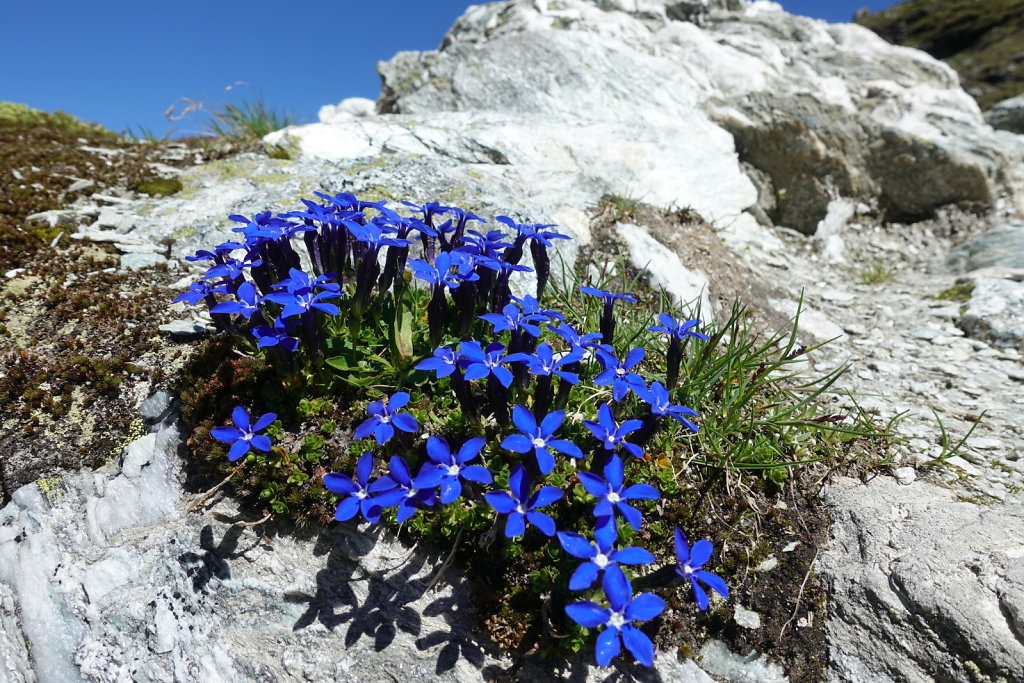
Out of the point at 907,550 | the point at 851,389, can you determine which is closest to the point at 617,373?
the point at 907,550

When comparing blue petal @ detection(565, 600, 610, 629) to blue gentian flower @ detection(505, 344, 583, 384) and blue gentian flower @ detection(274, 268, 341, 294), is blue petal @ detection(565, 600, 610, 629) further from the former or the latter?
blue gentian flower @ detection(274, 268, 341, 294)

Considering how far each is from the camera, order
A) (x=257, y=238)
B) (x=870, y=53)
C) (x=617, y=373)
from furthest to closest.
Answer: (x=870, y=53), (x=257, y=238), (x=617, y=373)

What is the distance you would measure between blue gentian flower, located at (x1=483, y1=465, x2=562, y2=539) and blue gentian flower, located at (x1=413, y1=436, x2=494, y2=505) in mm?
106

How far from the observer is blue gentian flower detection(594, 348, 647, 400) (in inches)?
112

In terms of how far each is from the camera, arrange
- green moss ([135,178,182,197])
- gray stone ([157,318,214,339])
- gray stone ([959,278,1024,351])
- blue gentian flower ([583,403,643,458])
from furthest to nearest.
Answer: green moss ([135,178,182,197]) < gray stone ([959,278,1024,351]) < gray stone ([157,318,214,339]) < blue gentian flower ([583,403,643,458])

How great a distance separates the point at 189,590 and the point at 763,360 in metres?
4.01

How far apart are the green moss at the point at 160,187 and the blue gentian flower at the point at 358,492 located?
205 inches

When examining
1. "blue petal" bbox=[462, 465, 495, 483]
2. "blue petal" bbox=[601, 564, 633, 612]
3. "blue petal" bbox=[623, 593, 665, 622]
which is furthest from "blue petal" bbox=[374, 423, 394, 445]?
"blue petal" bbox=[623, 593, 665, 622]

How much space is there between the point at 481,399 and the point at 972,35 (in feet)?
346

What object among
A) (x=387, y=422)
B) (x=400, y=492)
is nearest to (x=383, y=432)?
(x=387, y=422)

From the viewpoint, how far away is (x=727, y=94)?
31.5 feet

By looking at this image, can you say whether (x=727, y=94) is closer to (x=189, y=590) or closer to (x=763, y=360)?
(x=763, y=360)

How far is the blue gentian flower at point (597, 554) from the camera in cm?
235

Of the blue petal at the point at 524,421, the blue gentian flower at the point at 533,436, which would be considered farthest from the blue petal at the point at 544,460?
the blue petal at the point at 524,421
